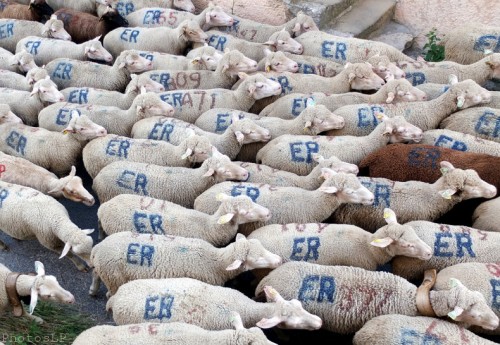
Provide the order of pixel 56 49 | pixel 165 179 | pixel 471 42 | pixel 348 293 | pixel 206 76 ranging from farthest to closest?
pixel 56 49 → pixel 471 42 → pixel 206 76 → pixel 165 179 → pixel 348 293

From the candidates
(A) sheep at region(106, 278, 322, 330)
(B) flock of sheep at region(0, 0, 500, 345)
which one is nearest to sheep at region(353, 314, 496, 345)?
(B) flock of sheep at region(0, 0, 500, 345)

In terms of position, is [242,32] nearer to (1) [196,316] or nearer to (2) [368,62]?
(2) [368,62]

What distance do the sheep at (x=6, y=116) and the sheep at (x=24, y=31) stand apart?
6.37 feet

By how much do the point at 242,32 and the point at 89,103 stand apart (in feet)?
7.86

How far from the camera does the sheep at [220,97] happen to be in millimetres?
6484

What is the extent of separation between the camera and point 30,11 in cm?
855

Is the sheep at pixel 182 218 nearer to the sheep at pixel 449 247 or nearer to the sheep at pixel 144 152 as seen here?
the sheep at pixel 144 152

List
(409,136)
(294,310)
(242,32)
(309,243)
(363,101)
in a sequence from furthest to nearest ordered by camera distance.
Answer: (242,32) → (363,101) → (409,136) → (309,243) → (294,310)

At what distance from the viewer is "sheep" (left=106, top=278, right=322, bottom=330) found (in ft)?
13.2

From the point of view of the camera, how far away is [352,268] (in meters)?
4.39

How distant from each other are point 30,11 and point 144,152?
4061mm

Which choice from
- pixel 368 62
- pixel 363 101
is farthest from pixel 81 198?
pixel 368 62

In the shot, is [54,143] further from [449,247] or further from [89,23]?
[449,247]

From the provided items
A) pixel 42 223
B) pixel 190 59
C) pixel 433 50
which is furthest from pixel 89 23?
pixel 433 50
